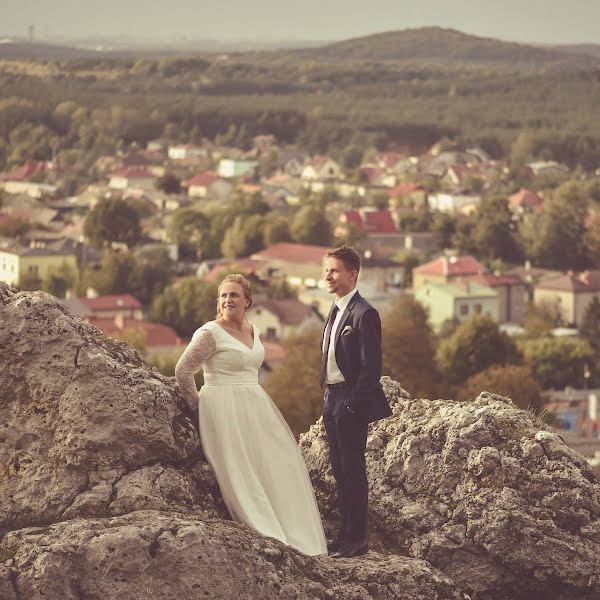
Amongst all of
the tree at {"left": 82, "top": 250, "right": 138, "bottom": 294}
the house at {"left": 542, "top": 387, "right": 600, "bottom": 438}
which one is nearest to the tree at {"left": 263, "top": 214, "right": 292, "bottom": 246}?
the tree at {"left": 82, "top": 250, "right": 138, "bottom": 294}

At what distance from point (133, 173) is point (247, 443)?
13595 cm

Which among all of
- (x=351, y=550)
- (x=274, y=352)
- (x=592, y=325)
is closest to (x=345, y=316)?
(x=351, y=550)

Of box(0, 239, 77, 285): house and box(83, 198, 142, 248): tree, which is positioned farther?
box(83, 198, 142, 248): tree

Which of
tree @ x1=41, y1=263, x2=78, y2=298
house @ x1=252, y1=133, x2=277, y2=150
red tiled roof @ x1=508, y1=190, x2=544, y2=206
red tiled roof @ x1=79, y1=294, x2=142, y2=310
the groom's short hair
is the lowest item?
house @ x1=252, y1=133, x2=277, y2=150

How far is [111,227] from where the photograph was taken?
316 feet

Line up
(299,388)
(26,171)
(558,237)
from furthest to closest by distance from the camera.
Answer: (26,171) → (558,237) → (299,388)

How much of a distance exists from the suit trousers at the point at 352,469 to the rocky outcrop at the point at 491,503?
0.91 feet

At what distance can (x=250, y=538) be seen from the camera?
641 cm

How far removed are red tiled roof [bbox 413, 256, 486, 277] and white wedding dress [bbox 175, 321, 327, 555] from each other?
74097mm

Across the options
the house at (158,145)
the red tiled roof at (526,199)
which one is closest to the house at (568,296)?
the red tiled roof at (526,199)

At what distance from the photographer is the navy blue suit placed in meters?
7.06

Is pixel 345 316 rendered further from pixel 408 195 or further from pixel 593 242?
pixel 408 195

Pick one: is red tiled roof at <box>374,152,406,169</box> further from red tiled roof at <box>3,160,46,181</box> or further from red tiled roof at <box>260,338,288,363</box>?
red tiled roof at <box>260,338,288,363</box>

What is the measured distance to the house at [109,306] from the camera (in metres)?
69.0
